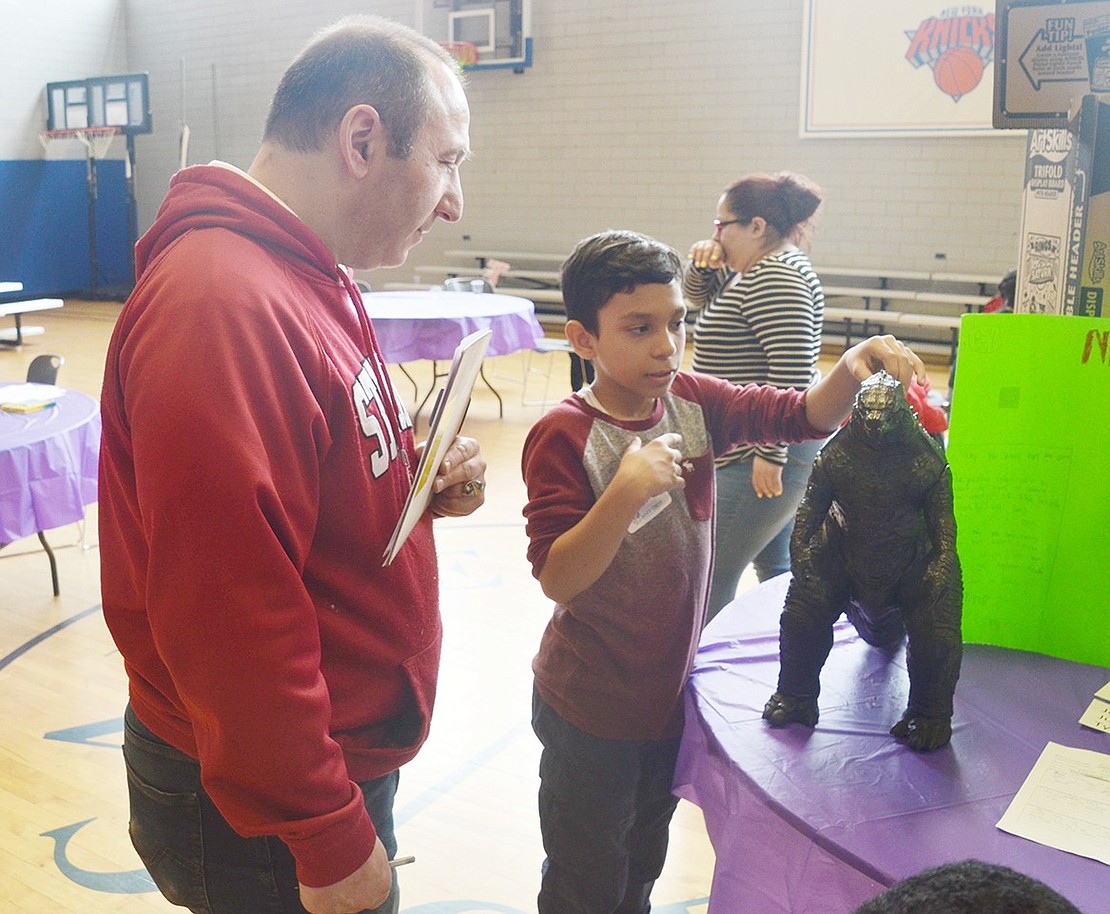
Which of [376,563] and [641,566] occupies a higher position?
[376,563]

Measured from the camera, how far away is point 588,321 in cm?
154

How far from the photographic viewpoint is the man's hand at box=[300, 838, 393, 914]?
3.18ft

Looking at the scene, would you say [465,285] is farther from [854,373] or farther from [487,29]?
[854,373]

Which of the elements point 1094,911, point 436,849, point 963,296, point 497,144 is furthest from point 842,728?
point 497,144

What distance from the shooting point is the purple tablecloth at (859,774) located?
3.16ft

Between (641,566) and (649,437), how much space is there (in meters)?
0.19

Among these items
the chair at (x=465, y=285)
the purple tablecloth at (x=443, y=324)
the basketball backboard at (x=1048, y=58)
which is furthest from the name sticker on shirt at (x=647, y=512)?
the chair at (x=465, y=285)

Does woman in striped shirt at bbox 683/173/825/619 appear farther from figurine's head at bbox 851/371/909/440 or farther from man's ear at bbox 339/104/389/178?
man's ear at bbox 339/104/389/178

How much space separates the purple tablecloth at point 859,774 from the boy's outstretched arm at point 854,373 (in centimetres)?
35

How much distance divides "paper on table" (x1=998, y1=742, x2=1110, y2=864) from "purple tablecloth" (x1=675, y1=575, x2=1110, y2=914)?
0.01 m

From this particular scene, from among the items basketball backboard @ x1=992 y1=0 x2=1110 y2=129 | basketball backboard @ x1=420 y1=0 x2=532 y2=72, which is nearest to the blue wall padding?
basketball backboard @ x1=420 y1=0 x2=532 y2=72

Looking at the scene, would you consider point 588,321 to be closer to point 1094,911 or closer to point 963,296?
point 1094,911

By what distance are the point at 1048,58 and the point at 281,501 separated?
1.19 meters

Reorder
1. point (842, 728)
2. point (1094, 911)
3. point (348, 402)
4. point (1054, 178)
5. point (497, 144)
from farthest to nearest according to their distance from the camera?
point (497, 144) → point (1054, 178) → point (842, 728) → point (348, 402) → point (1094, 911)
